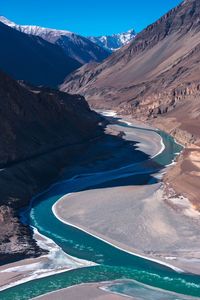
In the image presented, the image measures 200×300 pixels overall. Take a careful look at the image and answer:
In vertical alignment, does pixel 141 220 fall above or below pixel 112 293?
above

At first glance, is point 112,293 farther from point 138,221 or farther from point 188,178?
point 188,178

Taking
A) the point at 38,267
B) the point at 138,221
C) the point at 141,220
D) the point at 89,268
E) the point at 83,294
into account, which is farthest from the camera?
the point at 141,220

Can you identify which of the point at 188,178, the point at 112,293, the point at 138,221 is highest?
the point at 188,178

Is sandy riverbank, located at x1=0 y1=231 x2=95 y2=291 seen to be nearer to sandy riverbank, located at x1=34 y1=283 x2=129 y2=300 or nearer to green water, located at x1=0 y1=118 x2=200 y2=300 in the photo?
green water, located at x1=0 y1=118 x2=200 y2=300

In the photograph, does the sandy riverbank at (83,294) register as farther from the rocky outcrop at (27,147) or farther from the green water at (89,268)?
the rocky outcrop at (27,147)

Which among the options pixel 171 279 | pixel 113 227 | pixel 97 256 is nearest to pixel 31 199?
pixel 113 227

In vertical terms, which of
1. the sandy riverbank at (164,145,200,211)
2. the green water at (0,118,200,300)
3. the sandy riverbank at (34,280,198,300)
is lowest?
the sandy riverbank at (34,280,198,300)

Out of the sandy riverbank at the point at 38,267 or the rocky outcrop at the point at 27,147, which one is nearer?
the sandy riverbank at the point at 38,267

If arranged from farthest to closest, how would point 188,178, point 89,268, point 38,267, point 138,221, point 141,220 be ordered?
point 188,178 < point 141,220 < point 138,221 < point 38,267 < point 89,268

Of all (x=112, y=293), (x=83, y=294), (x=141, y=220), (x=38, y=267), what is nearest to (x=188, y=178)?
(x=141, y=220)

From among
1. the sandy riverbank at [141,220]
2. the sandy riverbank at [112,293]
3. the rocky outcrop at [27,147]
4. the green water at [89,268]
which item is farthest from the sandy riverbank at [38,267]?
the sandy riverbank at [141,220]

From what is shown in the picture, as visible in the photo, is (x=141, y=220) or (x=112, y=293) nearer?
(x=112, y=293)

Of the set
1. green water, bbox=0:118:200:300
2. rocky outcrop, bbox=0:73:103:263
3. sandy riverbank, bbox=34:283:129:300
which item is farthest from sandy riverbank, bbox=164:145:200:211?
sandy riverbank, bbox=34:283:129:300
